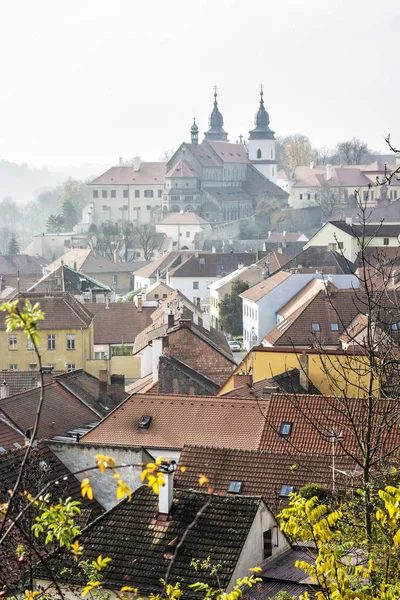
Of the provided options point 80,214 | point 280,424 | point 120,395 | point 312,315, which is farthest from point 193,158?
point 280,424

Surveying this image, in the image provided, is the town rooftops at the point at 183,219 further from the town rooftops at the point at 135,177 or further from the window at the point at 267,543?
the window at the point at 267,543

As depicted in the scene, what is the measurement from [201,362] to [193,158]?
9499 cm

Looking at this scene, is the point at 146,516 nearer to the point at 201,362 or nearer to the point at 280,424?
the point at 280,424

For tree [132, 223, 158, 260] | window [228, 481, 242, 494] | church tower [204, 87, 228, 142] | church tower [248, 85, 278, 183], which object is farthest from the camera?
church tower [204, 87, 228, 142]

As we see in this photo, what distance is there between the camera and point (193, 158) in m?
129

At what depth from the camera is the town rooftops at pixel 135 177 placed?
437ft

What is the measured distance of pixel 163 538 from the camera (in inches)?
535

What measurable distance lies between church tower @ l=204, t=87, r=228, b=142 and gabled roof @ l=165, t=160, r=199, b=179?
60.2 ft

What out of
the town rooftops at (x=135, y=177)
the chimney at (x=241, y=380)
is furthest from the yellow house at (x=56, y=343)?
the town rooftops at (x=135, y=177)

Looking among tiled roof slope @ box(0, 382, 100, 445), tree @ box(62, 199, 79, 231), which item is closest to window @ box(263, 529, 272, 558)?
tiled roof slope @ box(0, 382, 100, 445)

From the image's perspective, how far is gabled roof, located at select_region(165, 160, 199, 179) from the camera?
124938 mm

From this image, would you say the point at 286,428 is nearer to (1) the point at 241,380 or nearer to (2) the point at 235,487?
(2) the point at 235,487

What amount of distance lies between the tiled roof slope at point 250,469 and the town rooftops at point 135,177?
379 feet

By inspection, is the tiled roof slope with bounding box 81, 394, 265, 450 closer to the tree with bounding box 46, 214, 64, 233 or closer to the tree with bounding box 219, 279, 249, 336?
the tree with bounding box 219, 279, 249, 336
